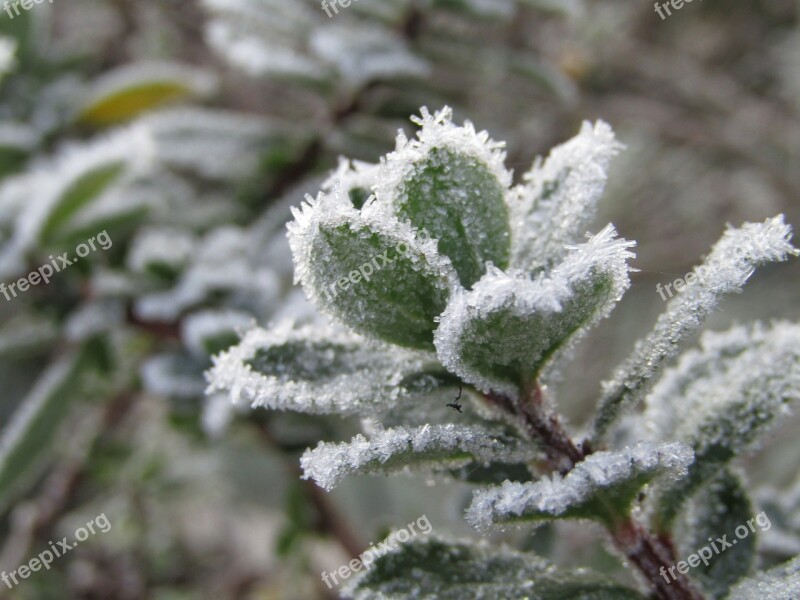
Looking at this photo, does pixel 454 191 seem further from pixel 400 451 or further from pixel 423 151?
pixel 400 451

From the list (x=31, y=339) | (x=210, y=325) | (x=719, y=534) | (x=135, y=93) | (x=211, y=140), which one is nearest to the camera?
(x=719, y=534)

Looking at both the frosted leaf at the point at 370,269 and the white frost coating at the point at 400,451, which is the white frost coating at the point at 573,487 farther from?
the frosted leaf at the point at 370,269

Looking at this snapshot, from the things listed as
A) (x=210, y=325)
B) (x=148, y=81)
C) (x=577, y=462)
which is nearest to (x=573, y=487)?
(x=577, y=462)

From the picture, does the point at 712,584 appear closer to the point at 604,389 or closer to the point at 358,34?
the point at 604,389

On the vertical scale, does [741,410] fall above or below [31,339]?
below

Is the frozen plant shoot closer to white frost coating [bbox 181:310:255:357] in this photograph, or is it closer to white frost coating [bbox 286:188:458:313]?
white frost coating [bbox 286:188:458:313]

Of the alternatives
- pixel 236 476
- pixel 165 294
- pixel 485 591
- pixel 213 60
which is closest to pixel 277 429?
pixel 165 294

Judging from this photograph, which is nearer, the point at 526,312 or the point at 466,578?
the point at 526,312
